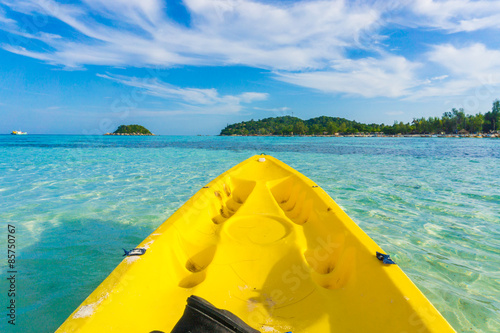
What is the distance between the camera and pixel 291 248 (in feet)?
6.23

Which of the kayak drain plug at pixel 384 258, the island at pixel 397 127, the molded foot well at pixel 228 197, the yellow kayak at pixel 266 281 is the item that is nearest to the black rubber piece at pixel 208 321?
the yellow kayak at pixel 266 281

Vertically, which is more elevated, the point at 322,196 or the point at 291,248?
the point at 322,196

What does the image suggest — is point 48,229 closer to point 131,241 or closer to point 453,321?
point 131,241

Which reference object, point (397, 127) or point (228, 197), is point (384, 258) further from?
point (397, 127)

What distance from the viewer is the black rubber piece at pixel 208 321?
817 mm

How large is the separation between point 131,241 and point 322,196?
9.35 ft

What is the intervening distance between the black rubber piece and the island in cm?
8315

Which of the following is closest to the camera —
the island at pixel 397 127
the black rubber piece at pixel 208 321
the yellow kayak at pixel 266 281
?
the black rubber piece at pixel 208 321

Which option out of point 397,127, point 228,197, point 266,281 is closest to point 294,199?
point 228,197

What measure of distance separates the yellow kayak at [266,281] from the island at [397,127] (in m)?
81.9

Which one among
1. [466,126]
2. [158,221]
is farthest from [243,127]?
[158,221]

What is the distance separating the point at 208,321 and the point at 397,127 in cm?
12306

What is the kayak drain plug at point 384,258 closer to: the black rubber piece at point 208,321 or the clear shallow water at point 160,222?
the black rubber piece at point 208,321

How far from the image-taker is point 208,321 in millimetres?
824
